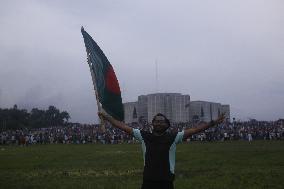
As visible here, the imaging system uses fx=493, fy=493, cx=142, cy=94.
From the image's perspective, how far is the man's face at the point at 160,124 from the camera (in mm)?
5723

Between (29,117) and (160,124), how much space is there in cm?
12532

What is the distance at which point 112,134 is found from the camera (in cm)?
5531

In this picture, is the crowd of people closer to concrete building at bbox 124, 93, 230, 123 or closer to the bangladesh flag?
the bangladesh flag

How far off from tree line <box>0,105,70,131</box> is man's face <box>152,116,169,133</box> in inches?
4091

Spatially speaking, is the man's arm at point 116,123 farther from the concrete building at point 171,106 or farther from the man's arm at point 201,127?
the concrete building at point 171,106

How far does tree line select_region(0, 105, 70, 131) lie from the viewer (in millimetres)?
110625

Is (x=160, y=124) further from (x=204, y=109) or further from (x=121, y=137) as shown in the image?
(x=204, y=109)

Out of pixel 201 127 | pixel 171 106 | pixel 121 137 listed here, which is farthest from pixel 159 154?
pixel 171 106

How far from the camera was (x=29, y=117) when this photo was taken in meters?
127

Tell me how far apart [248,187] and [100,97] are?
20.9 ft

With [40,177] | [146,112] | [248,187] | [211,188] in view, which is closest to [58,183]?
[40,177]

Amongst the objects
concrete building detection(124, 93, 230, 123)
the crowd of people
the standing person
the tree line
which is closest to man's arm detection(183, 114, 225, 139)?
the standing person

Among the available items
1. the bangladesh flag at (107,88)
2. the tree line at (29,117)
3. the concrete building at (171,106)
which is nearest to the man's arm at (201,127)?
the bangladesh flag at (107,88)

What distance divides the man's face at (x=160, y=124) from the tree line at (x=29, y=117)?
104 meters
